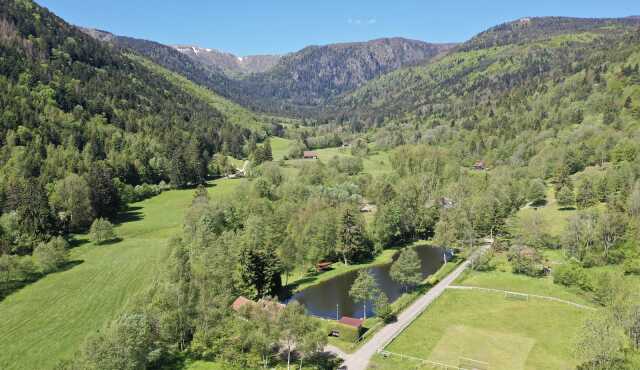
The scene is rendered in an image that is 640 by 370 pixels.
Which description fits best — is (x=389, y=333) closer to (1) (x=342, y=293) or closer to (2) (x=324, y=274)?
(1) (x=342, y=293)

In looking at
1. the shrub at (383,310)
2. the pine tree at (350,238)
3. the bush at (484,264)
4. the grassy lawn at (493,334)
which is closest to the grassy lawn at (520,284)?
the bush at (484,264)

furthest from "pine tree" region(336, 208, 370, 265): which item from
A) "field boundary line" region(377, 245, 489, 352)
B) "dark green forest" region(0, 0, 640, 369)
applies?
"field boundary line" region(377, 245, 489, 352)

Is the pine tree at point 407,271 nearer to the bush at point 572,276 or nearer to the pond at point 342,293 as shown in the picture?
the pond at point 342,293

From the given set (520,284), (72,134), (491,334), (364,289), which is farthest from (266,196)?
(491,334)

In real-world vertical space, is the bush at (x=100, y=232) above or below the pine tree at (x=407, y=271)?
above

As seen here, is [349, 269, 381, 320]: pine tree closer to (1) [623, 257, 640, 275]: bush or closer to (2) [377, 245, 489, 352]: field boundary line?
(2) [377, 245, 489, 352]: field boundary line

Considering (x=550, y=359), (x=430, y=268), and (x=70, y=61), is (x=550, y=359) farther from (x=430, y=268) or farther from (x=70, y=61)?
(x=70, y=61)
